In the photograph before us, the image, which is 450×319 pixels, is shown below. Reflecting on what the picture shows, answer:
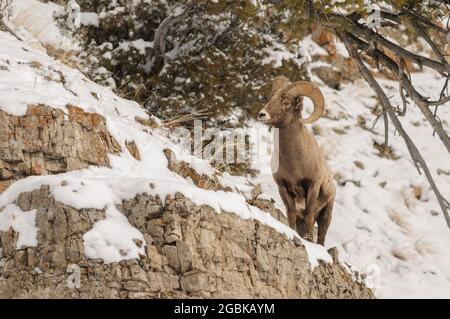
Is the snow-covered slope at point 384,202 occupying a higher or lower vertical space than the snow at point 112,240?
higher

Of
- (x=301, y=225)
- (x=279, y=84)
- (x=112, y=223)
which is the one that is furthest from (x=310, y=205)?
(x=112, y=223)

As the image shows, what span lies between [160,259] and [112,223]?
0.41 metres

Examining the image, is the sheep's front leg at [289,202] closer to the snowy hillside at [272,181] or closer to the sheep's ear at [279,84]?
the snowy hillside at [272,181]

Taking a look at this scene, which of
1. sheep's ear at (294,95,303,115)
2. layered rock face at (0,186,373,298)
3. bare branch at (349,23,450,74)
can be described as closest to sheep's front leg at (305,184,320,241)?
sheep's ear at (294,95,303,115)

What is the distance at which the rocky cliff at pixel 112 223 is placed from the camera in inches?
176

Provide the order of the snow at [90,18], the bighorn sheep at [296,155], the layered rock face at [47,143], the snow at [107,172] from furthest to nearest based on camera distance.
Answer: the snow at [90,18], the bighorn sheep at [296,155], the layered rock face at [47,143], the snow at [107,172]

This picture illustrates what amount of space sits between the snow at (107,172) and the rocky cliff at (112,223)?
1 centimetres

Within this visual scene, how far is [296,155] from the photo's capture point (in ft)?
22.0

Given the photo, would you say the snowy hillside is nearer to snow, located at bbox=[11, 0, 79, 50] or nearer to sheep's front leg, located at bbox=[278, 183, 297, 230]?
snow, located at bbox=[11, 0, 79, 50]

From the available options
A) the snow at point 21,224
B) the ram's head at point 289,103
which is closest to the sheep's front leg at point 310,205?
the ram's head at point 289,103

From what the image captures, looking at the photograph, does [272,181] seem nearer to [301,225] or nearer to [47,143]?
[301,225]

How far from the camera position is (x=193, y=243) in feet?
15.9

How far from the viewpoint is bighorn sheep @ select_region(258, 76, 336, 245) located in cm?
Result: 670
